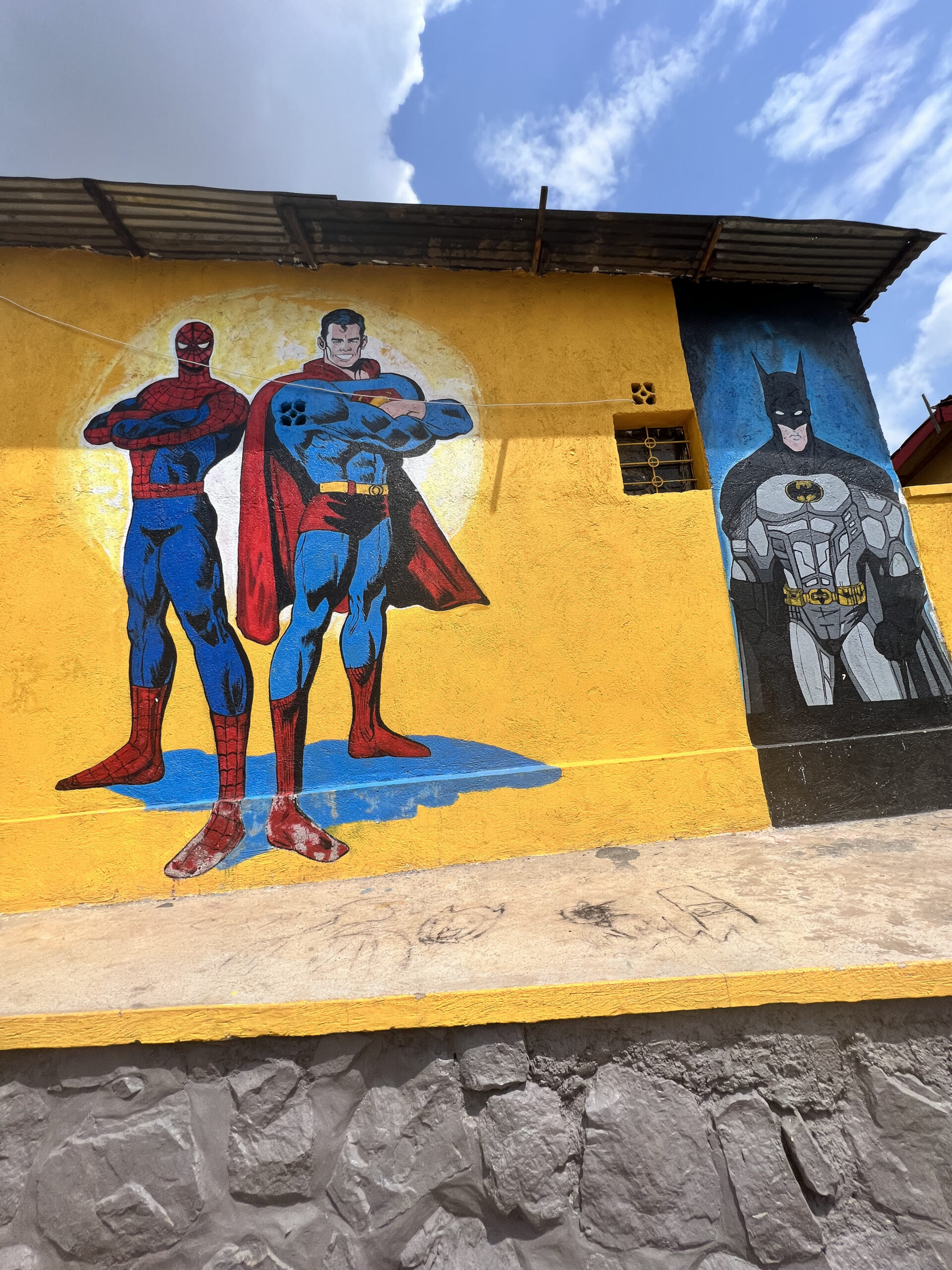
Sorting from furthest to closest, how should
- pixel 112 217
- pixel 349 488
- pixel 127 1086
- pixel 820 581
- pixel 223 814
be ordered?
pixel 820 581 → pixel 349 488 → pixel 112 217 → pixel 223 814 → pixel 127 1086

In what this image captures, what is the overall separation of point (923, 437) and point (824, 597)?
5610 millimetres

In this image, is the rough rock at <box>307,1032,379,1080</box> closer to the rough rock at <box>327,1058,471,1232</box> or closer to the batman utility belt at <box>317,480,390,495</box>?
the rough rock at <box>327,1058,471,1232</box>

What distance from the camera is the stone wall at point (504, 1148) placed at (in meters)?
1.82

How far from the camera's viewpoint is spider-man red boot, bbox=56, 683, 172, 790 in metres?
3.77

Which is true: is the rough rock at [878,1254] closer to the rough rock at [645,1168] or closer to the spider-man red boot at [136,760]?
the rough rock at [645,1168]

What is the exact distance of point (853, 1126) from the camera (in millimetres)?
1895

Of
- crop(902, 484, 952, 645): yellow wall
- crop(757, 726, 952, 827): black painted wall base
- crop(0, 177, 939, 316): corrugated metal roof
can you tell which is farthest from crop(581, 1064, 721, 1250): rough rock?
crop(0, 177, 939, 316): corrugated metal roof

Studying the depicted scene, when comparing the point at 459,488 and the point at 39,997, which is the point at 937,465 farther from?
the point at 39,997

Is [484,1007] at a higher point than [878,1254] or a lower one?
higher

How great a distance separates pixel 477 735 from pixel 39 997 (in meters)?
2.46

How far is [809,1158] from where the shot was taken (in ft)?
6.10

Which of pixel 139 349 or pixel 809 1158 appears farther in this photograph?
pixel 139 349

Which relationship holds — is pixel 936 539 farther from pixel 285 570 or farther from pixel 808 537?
pixel 285 570

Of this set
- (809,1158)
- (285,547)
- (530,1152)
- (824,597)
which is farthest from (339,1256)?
(824,597)
